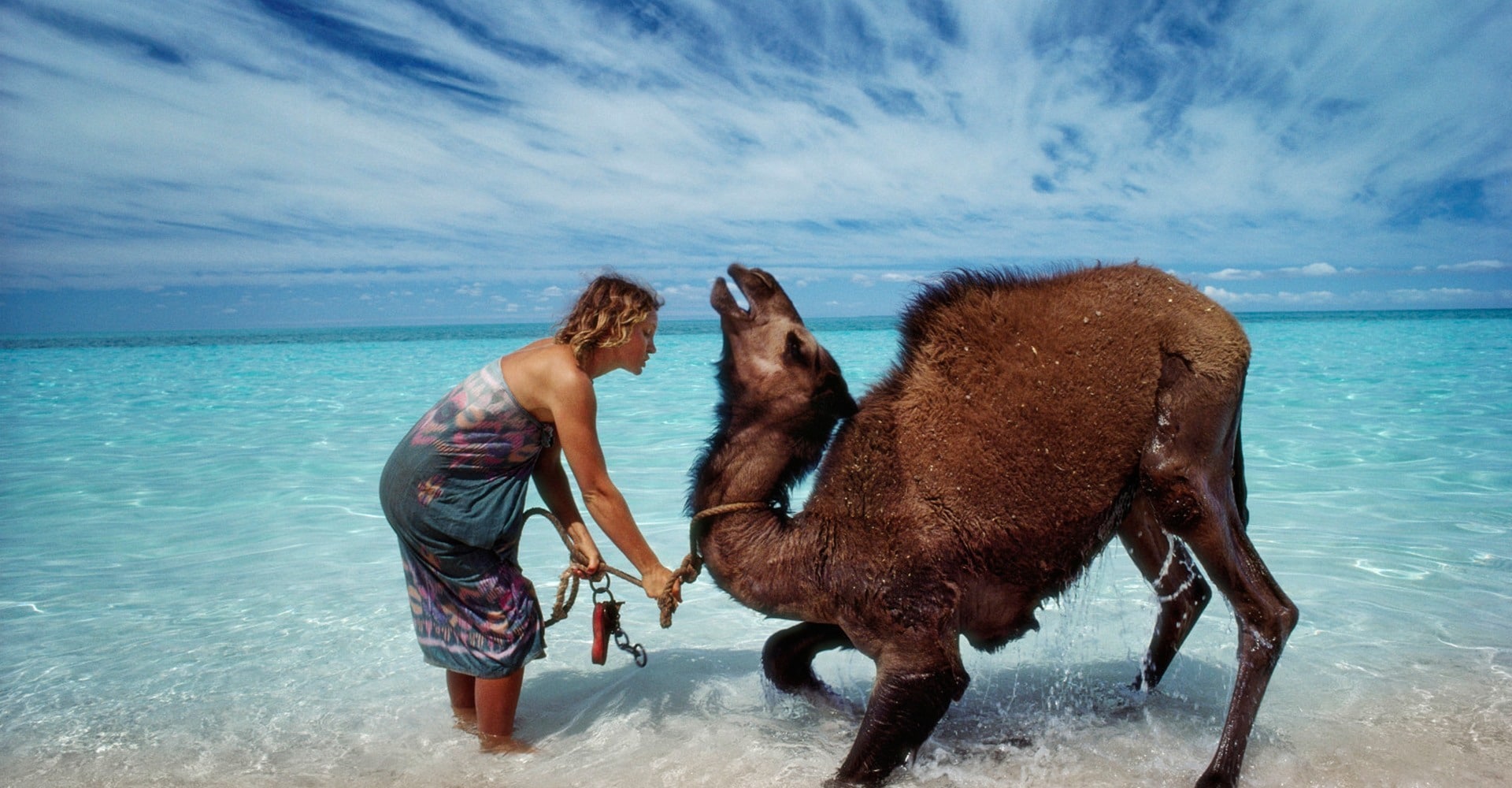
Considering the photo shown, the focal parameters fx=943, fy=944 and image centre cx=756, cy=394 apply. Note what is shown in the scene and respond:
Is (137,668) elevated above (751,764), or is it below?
below

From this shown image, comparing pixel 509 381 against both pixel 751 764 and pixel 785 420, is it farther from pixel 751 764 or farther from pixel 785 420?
pixel 751 764

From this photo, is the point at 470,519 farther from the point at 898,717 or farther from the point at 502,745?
the point at 898,717

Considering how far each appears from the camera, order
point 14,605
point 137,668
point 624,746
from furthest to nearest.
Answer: point 14,605
point 137,668
point 624,746

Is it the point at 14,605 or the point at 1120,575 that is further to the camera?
the point at 1120,575

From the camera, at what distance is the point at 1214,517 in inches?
121

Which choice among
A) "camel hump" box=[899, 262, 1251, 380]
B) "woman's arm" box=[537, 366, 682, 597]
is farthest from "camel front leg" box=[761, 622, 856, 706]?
"camel hump" box=[899, 262, 1251, 380]

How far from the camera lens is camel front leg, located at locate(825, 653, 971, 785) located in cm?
298

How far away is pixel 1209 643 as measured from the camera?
475cm

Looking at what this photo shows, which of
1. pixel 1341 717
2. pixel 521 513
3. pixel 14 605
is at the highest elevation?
pixel 521 513

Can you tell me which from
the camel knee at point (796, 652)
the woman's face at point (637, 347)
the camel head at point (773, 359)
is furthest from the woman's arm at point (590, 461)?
the camel knee at point (796, 652)

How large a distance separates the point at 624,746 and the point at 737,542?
1051 mm

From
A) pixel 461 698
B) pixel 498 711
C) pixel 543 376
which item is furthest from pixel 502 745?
pixel 543 376

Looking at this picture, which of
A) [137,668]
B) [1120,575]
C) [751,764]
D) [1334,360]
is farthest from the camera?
[1334,360]

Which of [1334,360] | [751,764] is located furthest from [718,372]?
[1334,360]
